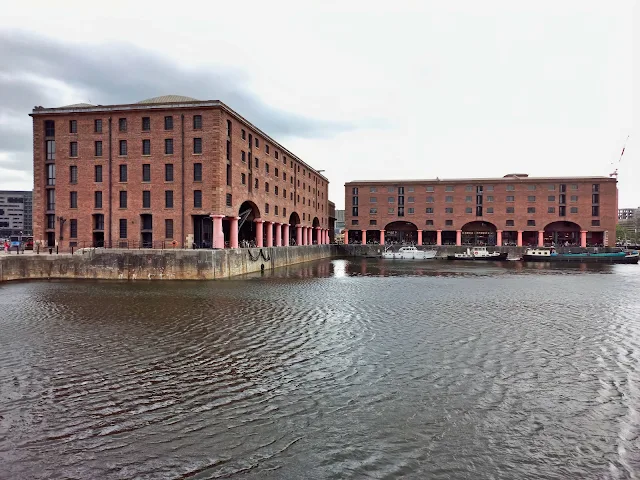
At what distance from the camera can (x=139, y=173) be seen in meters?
41.0

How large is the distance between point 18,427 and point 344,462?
661 cm

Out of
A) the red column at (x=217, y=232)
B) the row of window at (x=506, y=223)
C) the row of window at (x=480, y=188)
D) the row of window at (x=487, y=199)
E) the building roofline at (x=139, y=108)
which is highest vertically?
the building roofline at (x=139, y=108)

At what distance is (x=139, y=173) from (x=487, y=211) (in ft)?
228

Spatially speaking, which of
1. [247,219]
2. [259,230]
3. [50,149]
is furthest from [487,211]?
[50,149]

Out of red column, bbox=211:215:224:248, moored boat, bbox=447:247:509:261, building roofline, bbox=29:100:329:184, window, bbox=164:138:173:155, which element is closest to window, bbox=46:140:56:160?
building roofline, bbox=29:100:329:184

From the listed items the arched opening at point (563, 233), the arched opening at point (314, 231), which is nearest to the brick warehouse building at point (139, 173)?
the arched opening at point (314, 231)

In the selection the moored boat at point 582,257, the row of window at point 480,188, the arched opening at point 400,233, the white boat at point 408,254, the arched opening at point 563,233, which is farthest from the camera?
the arched opening at point 400,233

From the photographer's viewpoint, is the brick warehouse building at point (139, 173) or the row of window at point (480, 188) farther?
the row of window at point (480, 188)

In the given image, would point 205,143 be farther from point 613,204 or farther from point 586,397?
point 613,204

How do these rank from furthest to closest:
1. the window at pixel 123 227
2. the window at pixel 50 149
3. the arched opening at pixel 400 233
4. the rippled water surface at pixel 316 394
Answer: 1. the arched opening at pixel 400 233
2. the window at pixel 50 149
3. the window at pixel 123 227
4. the rippled water surface at pixel 316 394

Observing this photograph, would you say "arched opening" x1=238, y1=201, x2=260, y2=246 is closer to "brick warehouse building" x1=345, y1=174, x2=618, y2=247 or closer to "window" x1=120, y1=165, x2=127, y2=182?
"window" x1=120, y1=165, x2=127, y2=182

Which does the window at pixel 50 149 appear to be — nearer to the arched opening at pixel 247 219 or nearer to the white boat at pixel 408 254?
the arched opening at pixel 247 219

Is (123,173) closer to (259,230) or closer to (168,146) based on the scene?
(168,146)

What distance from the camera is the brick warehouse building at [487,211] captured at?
81.6 m
